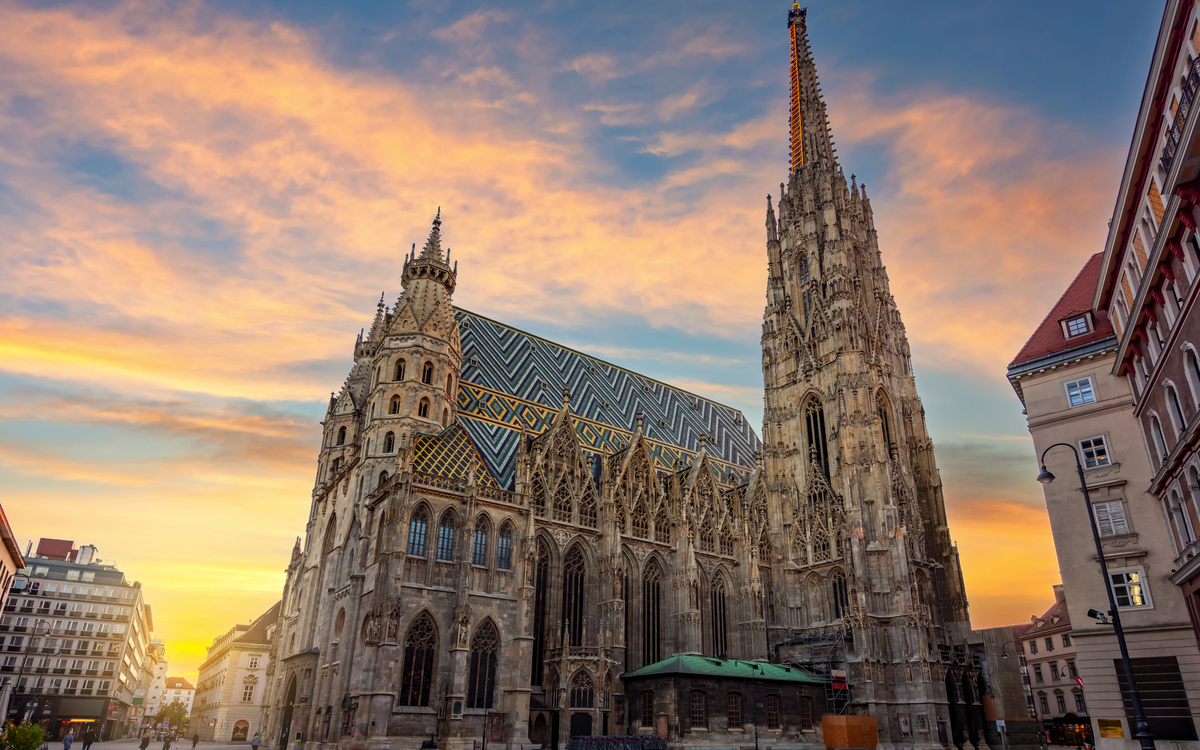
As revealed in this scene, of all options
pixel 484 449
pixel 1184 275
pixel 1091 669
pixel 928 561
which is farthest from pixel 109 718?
pixel 1184 275

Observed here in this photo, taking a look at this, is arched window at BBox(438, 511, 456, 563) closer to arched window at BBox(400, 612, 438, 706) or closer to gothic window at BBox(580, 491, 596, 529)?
arched window at BBox(400, 612, 438, 706)

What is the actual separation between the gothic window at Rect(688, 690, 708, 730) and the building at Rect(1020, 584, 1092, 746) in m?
40.5

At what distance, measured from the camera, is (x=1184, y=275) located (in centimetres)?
1845

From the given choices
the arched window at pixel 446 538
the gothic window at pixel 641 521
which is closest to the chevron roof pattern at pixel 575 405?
the arched window at pixel 446 538

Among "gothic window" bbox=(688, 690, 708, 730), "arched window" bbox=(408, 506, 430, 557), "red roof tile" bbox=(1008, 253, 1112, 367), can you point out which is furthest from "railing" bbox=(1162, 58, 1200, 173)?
"arched window" bbox=(408, 506, 430, 557)

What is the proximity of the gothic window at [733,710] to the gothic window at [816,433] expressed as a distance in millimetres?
19587

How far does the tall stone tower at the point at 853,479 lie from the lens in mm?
44500

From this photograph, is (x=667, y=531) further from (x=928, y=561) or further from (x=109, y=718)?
(x=109, y=718)

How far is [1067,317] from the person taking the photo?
31.2 meters

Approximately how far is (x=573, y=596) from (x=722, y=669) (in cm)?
929

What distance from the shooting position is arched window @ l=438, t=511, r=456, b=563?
3719cm

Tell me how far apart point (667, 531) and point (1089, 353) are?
26235mm

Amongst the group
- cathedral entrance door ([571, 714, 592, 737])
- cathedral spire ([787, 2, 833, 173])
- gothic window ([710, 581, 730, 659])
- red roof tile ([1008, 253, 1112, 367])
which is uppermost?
cathedral spire ([787, 2, 833, 173])

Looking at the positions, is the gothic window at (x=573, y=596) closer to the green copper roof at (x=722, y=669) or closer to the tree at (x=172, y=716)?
the green copper roof at (x=722, y=669)
